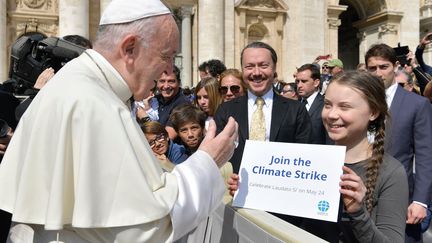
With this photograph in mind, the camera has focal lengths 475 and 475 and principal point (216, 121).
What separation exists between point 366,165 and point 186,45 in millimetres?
18613

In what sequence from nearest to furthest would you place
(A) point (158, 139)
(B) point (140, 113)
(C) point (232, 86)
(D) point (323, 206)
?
(D) point (323, 206) < (A) point (158, 139) < (C) point (232, 86) < (B) point (140, 113)

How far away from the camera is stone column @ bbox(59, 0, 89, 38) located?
724 inches

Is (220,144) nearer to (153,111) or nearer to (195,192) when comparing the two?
(195,192)

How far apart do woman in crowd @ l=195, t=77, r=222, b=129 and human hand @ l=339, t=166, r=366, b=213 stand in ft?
13.1

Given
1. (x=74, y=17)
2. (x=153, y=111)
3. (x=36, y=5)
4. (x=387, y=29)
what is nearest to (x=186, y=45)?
(x=74, y=17)

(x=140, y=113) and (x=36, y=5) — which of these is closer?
(x=140, y=113)

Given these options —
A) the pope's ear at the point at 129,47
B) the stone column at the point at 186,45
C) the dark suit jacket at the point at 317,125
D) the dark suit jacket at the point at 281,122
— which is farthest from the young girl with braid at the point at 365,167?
the stone column at the point at 186,45

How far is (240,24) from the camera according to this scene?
70.1ft

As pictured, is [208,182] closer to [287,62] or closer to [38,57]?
[38,57]

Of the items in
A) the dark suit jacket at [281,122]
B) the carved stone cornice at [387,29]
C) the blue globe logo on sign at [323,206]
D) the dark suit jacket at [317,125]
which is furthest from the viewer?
the carved stone cornice at [387,29]

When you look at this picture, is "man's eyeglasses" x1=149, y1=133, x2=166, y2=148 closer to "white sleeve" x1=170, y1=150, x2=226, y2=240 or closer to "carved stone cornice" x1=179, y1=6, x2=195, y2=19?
"white sleeve" x1=170, y1=150, x2=226, y2=240

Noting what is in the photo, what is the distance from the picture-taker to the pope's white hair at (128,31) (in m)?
2.04

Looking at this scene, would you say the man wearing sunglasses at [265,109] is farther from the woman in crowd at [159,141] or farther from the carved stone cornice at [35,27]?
the carved stone cornice at [35,27]

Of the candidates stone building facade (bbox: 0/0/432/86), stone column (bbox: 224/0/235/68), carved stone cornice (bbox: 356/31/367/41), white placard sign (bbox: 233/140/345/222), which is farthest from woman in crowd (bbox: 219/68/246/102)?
carved stone cornice (bbox: 356/31/367/41)
